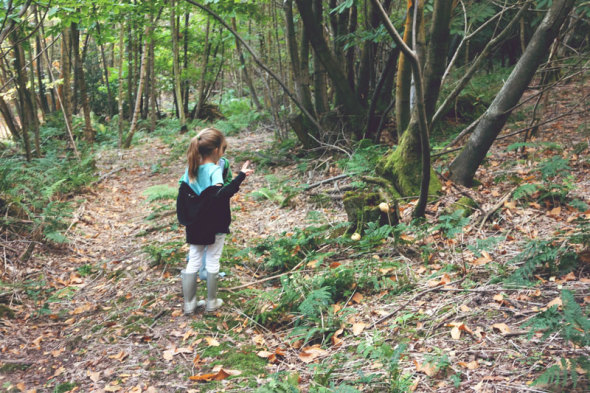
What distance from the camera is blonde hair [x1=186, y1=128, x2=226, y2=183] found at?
3.61m

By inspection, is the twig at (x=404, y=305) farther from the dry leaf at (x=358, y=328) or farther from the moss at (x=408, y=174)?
the moss at (x=408, y=174)

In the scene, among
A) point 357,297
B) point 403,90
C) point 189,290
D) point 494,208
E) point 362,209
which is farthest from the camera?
point 403,90

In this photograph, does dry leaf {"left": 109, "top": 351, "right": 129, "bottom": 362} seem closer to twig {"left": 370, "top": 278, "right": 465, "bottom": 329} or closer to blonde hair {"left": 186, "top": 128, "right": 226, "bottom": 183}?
blonde hair {"left": 186, "top": 128, "right": 226, "bottom": 183}

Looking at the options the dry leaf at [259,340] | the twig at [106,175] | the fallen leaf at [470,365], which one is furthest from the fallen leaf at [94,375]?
the twig at [106,175]

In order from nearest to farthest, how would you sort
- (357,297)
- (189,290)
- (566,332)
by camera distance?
1. (566,332)
2. (357,297)
3. (189,290)

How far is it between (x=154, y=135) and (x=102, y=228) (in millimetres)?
8871

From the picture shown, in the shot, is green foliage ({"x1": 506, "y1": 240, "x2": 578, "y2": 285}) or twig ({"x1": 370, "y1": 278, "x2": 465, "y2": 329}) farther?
twig ({"x1": 370, "y1": 278, "x2": 465, "y2": 329})

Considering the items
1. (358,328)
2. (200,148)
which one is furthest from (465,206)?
(200,148)

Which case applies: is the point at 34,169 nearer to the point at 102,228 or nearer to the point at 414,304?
the point at 102,228

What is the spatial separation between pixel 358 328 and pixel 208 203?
174 centimetres

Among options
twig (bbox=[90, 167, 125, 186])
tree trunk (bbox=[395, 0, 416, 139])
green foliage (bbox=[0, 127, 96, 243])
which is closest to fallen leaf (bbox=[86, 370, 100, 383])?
green foliage (bbox=[0, 127, 96, 243])

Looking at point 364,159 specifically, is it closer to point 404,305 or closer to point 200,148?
point 200,148

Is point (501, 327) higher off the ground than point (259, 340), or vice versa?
point (501, 327)

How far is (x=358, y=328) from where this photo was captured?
3.03 metres
